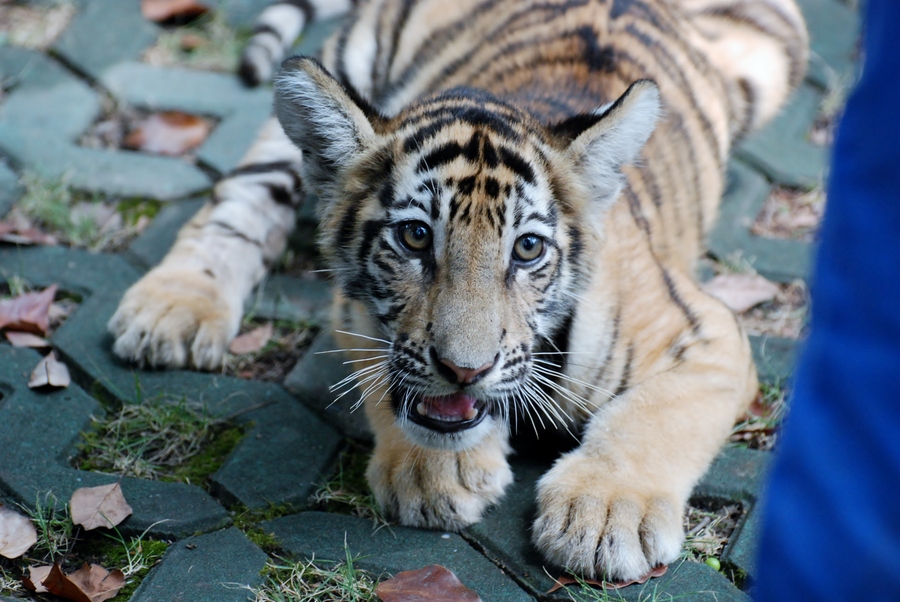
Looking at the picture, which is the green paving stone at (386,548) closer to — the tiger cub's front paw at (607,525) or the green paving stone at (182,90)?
the tiger cub's front paw at (607,525)

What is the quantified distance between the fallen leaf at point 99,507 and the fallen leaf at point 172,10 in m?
2.62

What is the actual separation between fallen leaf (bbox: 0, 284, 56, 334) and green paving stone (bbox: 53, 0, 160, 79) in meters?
1.34

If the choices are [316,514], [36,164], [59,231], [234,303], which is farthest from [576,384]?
[36,164]

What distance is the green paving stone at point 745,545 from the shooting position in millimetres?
2047

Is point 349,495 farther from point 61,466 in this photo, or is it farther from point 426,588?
point 61,466

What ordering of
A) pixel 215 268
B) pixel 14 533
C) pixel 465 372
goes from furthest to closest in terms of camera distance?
pixel 215 268 < pixel 14 533 < pixel 465 372

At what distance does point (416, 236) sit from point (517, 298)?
25 centimetres

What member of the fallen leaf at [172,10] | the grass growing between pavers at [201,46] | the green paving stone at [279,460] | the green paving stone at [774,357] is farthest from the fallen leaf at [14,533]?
the fallen leaf at [172,10]

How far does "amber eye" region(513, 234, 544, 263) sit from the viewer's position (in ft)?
6.81

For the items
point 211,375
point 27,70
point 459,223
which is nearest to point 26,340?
point 211,375

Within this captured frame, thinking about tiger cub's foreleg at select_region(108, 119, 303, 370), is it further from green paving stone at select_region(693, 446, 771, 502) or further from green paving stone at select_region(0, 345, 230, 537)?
green paving stone at select_region(693, 446, 771, 502)

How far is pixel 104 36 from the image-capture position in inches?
159

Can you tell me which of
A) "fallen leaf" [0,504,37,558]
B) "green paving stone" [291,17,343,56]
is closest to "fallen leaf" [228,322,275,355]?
"fallen leaf" [0,504,37,558]

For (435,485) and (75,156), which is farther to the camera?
(75,156)
